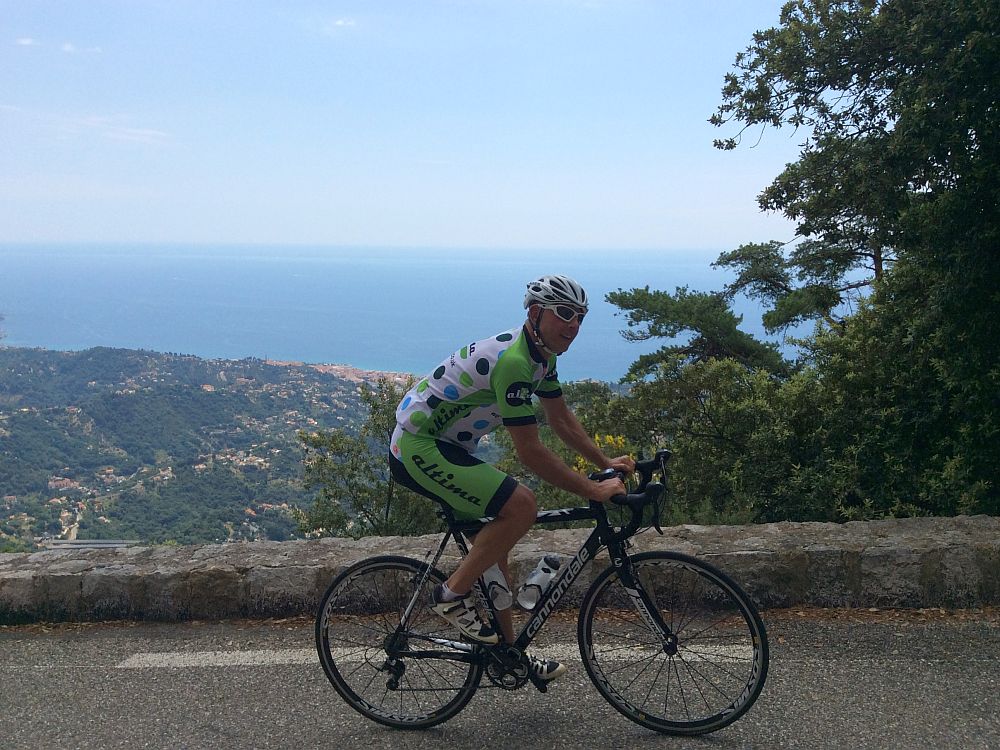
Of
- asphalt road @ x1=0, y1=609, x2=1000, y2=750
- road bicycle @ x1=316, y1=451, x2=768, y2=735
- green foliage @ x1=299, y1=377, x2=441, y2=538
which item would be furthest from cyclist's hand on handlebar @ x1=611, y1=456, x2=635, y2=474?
green foliage @ x1=299, y1=377, x2=441, y2=538

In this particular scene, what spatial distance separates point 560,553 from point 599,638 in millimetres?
1112

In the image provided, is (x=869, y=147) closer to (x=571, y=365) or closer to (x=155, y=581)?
(x=155, y=581)

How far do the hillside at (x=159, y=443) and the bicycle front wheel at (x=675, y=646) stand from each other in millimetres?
26303

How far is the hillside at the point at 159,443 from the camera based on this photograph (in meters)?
45.6

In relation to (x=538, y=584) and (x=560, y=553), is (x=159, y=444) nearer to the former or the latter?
(x=560, y=553)

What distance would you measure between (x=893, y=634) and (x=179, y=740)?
3.38 metres

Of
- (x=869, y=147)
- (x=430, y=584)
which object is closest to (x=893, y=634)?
(x=430, y=584)

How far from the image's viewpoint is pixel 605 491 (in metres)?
3.12

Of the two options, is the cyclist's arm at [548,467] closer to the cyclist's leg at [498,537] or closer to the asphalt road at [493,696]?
the cyclist's leg at [498,537]

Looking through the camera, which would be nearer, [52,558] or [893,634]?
[893,634]

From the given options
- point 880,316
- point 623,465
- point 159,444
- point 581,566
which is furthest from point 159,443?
point 623,465

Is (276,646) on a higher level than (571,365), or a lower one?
higher

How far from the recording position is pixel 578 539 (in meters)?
4.73

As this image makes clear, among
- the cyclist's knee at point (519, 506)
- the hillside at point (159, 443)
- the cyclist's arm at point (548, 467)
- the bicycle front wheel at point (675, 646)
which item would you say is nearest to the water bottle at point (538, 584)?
the bicycle front wheel at point (675, 646)
